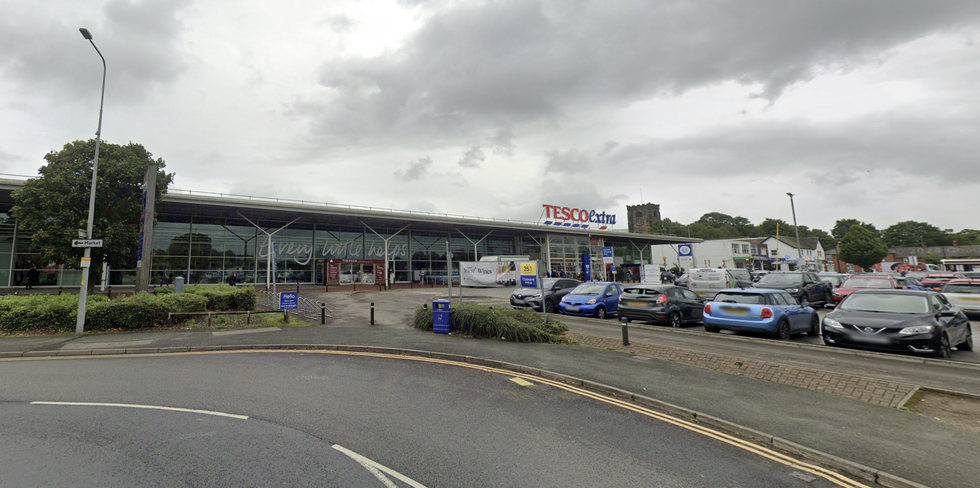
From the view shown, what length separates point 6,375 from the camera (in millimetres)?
7797

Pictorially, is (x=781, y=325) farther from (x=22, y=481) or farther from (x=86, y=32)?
(x=86, y=32)

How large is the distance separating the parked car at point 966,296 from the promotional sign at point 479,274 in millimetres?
16045

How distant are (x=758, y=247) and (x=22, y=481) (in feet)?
300

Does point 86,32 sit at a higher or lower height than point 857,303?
higher

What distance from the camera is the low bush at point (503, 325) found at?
36.3 ft

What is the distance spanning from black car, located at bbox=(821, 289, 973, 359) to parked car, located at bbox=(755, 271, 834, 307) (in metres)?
8.33

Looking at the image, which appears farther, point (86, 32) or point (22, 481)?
point (86, 32)

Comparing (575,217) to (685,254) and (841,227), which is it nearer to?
(685,254)

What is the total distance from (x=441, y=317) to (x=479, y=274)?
5072mm

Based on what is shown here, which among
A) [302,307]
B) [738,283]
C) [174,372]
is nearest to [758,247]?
[738,283]

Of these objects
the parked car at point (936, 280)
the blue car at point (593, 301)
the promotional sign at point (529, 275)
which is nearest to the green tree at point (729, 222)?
the parked car at point (936, 280)

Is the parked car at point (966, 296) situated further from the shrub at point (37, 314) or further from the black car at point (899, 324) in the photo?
the shrub at point (37, 314)

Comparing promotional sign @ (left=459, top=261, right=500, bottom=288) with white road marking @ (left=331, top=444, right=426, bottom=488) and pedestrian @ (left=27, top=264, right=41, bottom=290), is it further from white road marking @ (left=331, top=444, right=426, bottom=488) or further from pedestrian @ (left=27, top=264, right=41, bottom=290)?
pedestrian @ (left=27, top=264, right=41, bottom=290)

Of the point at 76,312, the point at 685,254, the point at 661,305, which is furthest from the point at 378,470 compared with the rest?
the point at 685,254
